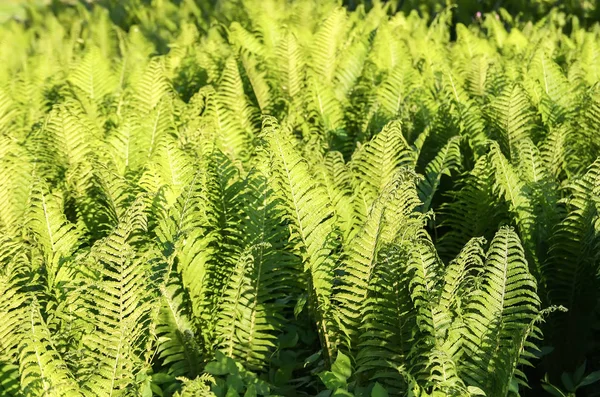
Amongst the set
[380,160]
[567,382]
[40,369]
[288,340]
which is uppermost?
[380,160]

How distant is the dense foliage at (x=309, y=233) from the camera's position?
7.93 feet

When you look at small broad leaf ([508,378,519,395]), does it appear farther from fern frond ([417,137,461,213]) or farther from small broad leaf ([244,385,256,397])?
fern frond ([417,137,461,213])

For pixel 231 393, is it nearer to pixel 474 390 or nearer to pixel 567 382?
pixel 474 390

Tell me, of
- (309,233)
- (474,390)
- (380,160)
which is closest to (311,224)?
(309,233)

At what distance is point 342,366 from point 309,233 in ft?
1.68

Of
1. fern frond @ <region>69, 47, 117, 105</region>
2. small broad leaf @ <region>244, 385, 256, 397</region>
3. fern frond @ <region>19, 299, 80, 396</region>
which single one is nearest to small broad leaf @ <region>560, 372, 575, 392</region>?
small broad leaf @ <region>244, 385, 256, 397</region>

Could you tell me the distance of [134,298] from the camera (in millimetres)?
2518

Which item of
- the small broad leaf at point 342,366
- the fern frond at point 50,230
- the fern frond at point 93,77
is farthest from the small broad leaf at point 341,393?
the fern frond at point 93,77

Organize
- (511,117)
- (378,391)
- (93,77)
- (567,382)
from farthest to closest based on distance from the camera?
(93,77)
(511,117)
(567,382)
(378,391)

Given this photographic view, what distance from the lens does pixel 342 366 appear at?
2.52 metres

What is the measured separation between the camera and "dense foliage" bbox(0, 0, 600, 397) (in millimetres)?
2416

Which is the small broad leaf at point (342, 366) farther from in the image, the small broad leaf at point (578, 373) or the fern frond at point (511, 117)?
the fern frond at point (511, 117)

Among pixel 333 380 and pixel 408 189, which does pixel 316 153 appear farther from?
pixel 333 380

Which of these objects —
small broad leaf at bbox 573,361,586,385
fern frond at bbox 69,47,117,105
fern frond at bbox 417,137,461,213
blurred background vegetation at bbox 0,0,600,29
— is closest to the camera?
small broad leaf at bbox 573,361,586,385
